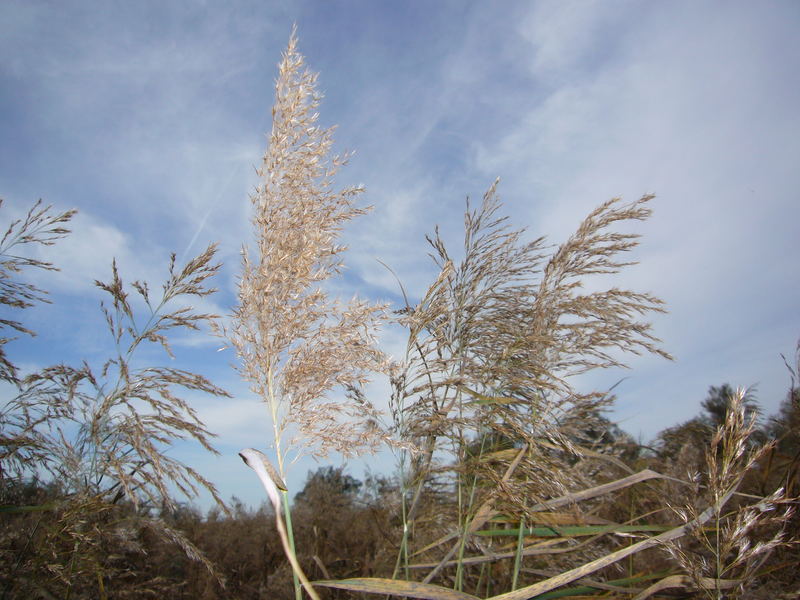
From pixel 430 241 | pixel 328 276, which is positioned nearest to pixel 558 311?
pixel 430 241

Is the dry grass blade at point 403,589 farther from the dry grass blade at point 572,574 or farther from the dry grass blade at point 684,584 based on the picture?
the dry grass blade at point 684,584

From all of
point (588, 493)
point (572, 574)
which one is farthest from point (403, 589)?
point (588, 493)

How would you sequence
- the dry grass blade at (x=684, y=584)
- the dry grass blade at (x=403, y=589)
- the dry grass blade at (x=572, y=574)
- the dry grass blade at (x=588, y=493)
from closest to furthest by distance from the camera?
the dry grass blade at (x=403, y=589) < the dry grass blade at (x=572, y=574) < the dry grass blade at (x=684, y=584) < the dry grass blade at (x=588, y=493)

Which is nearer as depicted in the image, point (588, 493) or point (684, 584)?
point (684, 584)

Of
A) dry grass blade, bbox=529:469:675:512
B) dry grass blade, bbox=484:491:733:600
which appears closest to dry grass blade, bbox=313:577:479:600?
dry grass blade, bbox=484:491:733:600

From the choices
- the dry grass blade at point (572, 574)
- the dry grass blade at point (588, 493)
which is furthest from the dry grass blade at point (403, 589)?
the dry grass blade at point (588, 493)

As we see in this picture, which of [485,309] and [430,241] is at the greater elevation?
[430,241]

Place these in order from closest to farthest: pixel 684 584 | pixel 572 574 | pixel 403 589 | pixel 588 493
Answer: pixel 403 589
pixel 572 574
pixel 684 584
pixel 588 493

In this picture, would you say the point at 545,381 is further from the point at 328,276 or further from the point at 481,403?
the point at 328,276

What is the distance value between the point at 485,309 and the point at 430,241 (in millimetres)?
585

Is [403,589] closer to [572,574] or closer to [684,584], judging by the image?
[572,574]

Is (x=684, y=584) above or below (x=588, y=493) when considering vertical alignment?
below

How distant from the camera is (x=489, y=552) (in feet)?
7.90

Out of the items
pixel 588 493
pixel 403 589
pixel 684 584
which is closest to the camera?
pixel 403 589
